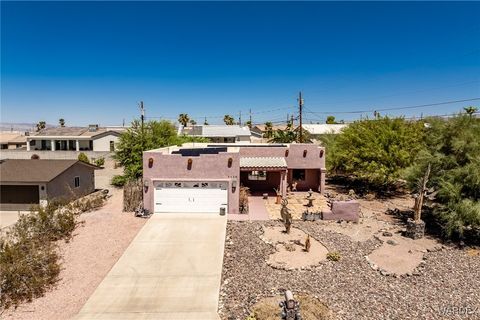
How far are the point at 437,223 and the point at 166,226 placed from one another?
17.0 meters

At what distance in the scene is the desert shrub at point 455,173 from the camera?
1766cm

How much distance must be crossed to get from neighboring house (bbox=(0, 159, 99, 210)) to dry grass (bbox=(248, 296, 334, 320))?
19.0 metres

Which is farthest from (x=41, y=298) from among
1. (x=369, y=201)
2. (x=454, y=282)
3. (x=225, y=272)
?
(x=369, y=201)

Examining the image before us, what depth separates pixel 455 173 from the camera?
18.7 m

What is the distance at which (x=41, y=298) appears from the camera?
39.5ft

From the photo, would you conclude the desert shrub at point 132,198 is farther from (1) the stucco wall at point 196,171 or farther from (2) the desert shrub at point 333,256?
(2) the desert shrub at point 333,256

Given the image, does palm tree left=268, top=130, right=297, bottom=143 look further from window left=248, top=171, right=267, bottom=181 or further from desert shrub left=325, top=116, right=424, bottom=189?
window left=248, top=171, right=267, bottom=181

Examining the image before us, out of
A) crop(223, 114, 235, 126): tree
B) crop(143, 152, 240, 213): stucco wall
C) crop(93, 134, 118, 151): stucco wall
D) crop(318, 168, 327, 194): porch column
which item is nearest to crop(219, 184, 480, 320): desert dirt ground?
crop(143, 152, 240, 213): stucco wall

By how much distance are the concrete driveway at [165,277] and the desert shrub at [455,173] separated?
12.8 metres

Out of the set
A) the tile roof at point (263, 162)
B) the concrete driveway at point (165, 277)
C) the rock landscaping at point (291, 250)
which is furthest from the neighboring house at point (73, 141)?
the rock landscaping at point (291, 250)

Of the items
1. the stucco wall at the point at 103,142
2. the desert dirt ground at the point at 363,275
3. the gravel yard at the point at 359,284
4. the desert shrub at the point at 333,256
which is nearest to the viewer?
the gravel yard at the point at 359,284

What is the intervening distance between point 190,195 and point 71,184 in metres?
11.5

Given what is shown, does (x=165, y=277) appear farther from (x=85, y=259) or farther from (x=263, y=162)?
(x=263, y=162)

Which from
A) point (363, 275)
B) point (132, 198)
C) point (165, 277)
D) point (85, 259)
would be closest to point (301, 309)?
point (363, 275)
